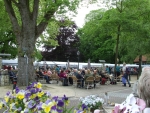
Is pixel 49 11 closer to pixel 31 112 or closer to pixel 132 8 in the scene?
pixel 132 8

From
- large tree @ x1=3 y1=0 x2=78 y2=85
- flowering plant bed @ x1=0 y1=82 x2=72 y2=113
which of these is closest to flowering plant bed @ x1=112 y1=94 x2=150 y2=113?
flowering plant bed @ x1=0 y1=82 x2=72 y2=113

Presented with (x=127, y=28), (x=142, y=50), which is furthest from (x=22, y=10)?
(x=142, y=50)

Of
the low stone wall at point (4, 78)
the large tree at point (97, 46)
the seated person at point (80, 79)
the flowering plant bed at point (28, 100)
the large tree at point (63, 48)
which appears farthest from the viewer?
the large tree at point (97, 46)

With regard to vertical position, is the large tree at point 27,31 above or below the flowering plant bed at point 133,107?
above

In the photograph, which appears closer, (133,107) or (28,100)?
(133,107)

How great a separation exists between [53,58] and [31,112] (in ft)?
159

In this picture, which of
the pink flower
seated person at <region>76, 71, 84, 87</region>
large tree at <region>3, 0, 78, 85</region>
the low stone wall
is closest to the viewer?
the pink flower

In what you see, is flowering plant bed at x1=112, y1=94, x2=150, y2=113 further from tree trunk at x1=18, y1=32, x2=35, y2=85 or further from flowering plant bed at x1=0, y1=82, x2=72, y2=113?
tree trunk at x1=18, y1=32, x2=35, y2=85

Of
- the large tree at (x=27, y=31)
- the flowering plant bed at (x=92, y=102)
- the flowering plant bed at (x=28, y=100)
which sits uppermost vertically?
the large tree at (x=27, y=31)

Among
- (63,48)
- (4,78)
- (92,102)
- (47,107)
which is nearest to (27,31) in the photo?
(4,78)

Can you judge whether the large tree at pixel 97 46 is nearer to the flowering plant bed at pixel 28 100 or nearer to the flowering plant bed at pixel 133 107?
the flowering plant bed at pixel 28 100

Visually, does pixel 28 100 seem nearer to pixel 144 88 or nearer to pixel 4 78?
pixel 144 88

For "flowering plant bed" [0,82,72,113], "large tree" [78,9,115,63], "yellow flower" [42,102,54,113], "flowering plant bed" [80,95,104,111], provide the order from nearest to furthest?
"yellow flower" [42,102,54,113] < "flowering plant bed" [0,82,72,113] < "flowering plant bed" [80,95,104,111] < "large tree" [78,9,115,63]

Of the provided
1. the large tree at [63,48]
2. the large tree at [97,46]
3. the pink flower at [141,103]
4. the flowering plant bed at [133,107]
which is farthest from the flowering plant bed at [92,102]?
the large tree at [63,48]
